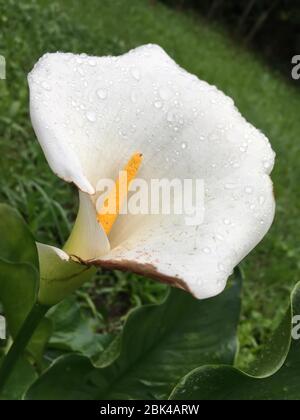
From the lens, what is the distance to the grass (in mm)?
1487

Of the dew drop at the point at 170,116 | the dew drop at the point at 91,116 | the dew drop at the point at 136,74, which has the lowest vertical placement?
the dew drop at the point at 91,116

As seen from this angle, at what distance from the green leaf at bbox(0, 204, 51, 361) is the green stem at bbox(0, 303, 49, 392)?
9 cm

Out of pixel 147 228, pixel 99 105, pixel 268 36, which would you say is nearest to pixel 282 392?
pixel 147 228

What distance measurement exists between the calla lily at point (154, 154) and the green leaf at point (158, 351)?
26cm

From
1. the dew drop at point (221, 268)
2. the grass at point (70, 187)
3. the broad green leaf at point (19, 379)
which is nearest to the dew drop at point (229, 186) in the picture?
the dew drop at point (221, 268)

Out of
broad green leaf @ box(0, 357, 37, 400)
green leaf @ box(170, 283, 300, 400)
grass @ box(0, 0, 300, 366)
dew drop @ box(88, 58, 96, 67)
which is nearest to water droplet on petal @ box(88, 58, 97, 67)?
dew drop @ box(88, 58, 96, 67)

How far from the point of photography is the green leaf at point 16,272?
2.41 feet

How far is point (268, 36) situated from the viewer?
10.1 meters

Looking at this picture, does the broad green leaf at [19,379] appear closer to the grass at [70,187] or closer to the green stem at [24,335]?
the green stem at [24,335]

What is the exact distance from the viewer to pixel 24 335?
0.64 meters

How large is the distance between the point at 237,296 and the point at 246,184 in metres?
0.39

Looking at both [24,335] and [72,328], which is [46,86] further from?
[72,328]

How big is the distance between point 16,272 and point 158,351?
0.93 ft

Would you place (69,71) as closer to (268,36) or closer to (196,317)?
(196,317)
